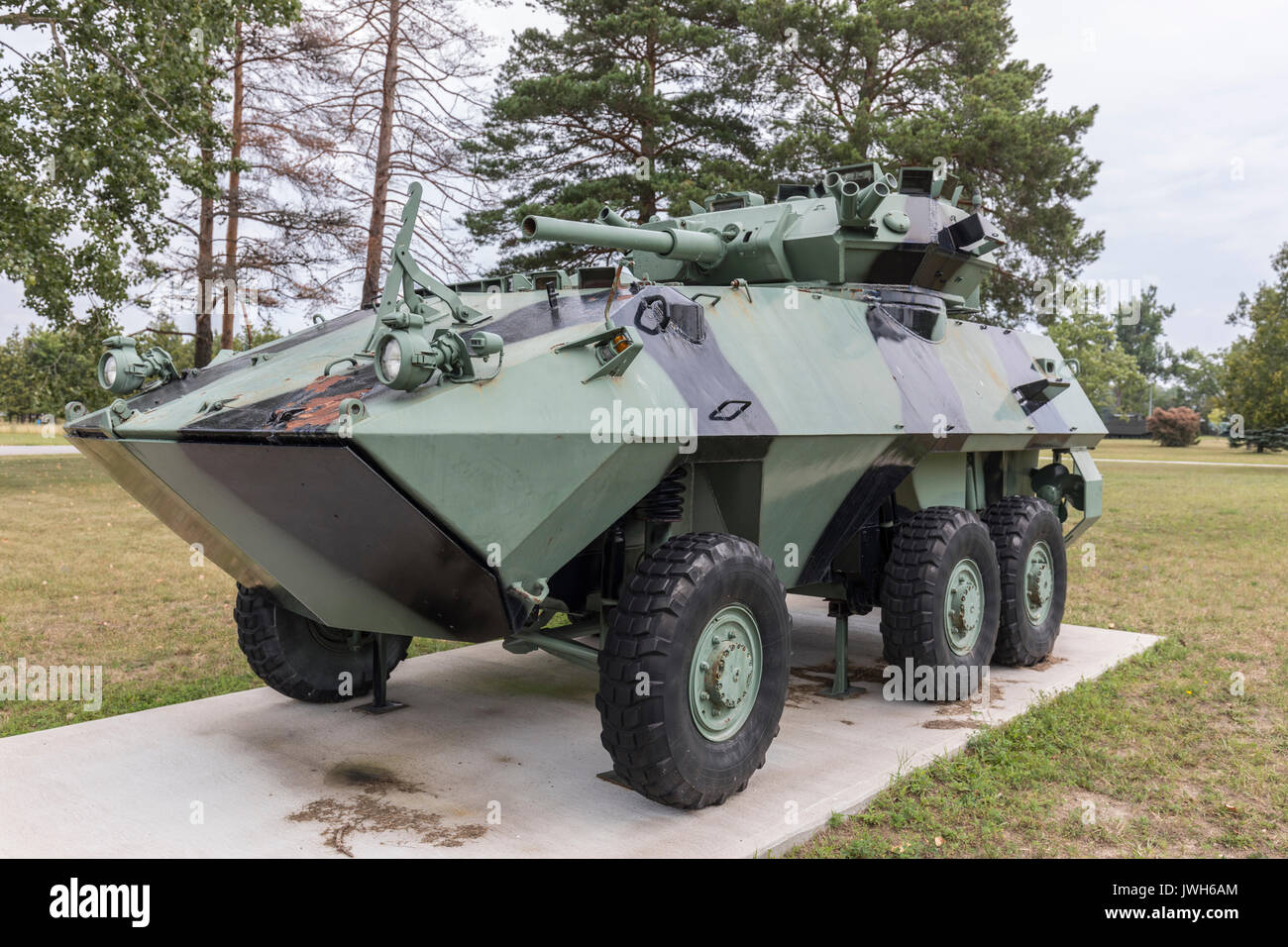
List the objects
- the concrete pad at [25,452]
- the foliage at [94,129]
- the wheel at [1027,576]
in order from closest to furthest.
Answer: the wheel at [1027,576] → the foliage at [94,129] → the concrete pad at [25,452]

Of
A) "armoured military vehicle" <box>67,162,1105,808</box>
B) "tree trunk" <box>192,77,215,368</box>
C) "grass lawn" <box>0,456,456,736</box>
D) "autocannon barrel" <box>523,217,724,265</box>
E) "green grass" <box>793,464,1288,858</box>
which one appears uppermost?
"tree trunk" <box>192,77,215,368</box>

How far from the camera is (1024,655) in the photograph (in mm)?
6551

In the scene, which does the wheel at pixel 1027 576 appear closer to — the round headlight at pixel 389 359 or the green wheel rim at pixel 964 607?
the green wheel rim at pixel 964 607

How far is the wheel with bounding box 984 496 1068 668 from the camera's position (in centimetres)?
648

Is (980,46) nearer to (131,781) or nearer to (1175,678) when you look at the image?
(1175,678)

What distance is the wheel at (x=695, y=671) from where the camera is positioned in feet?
12.8

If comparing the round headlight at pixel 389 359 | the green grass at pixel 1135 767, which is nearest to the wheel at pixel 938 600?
the green grass at pixel 1135 767

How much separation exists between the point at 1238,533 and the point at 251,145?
15.6 meters

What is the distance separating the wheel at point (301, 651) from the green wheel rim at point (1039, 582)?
152 inches

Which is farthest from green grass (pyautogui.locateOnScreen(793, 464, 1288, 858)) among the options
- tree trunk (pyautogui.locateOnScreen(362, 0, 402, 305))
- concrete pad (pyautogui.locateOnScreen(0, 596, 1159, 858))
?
tree trunk (pyautogui.locateOnScreen(362, 0, 402, 305))

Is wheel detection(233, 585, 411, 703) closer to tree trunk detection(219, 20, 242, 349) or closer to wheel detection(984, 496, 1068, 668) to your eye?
wheel detection(984, 496, 1068, 668)

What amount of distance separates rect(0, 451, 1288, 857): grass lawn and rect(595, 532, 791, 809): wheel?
49 cm

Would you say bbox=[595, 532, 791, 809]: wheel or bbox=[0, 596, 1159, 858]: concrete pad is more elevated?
bbox=[595, 532, 791, 809]: wheel
